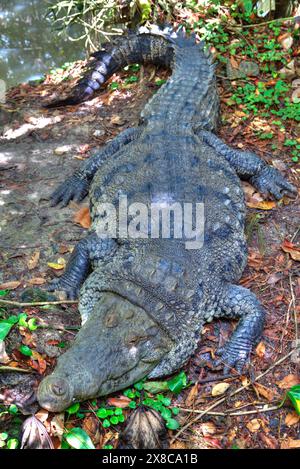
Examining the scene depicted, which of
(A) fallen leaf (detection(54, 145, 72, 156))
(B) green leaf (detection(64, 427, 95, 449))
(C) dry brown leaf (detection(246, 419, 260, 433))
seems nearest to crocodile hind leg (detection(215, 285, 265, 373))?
(C) dry brown leaf (detection(246, 419, 260, 433))

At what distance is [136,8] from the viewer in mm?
6223

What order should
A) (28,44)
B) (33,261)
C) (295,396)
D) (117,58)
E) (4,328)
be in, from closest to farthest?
1. (295,396)
2. (4,328)
3. (33,261)
4. (117,58)
5. (28,44)

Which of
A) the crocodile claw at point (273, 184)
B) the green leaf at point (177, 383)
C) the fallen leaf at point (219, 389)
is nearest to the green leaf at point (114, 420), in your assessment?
the green leaf at point (177, 383)

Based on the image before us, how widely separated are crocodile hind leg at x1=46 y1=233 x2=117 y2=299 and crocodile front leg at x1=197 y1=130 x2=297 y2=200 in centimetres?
154

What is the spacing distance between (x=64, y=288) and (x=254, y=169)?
7.04 feet

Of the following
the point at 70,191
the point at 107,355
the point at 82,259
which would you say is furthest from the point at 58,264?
the point at 107,355

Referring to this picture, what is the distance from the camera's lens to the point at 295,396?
113 inches

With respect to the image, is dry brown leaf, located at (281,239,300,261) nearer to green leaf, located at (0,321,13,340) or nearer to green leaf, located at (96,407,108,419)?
green leaf, located at (96,407,108,419)

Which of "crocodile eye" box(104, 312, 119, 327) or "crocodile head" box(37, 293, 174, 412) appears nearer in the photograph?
"crocodile head" box(37, 293, 174, 412)

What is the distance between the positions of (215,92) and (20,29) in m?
4.65

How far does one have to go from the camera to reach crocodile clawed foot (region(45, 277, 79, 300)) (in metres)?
3.64

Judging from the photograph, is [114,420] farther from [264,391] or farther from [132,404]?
[264,391]

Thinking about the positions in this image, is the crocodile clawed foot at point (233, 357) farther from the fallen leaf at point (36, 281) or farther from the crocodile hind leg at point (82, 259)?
the fallen leaf at point (36, 281)

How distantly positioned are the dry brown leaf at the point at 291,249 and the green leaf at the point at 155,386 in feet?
5.06
